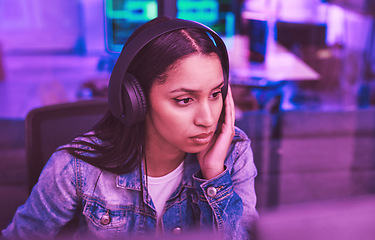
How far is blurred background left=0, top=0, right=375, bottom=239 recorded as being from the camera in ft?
6.71

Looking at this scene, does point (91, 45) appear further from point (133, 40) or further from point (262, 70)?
point (133, 40)

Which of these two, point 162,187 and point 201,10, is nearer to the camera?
point 162,187

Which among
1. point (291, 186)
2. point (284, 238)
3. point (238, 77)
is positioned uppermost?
point (284, 238)

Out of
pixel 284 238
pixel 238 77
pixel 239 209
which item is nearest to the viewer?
pixel 284 238

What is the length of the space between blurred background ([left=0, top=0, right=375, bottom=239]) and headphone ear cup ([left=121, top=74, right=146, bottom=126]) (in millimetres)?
Result: 496

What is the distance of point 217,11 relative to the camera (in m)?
3.98

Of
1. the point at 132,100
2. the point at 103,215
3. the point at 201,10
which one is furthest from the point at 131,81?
the point at 201,10

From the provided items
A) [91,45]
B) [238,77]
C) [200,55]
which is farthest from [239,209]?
[91,45]

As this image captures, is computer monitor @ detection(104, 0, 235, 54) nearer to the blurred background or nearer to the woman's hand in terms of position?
the blurred background

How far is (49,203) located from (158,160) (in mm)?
317

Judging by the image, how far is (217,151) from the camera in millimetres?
1026

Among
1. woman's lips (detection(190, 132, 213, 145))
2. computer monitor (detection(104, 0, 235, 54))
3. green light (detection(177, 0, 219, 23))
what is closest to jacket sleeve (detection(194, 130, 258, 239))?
woman's lips (detection(190, 132, 213, 145))

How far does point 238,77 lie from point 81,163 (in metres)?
2.44

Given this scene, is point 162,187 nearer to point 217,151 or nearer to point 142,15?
point 217,151
